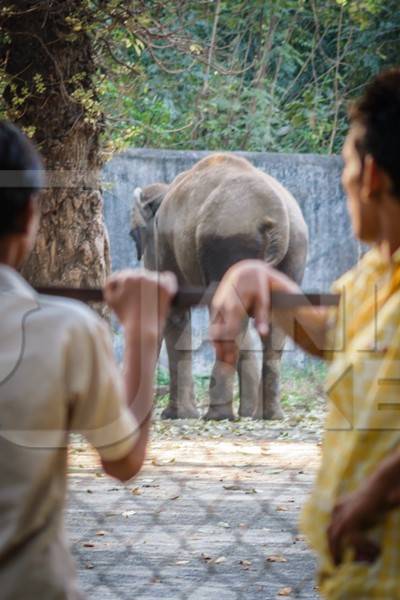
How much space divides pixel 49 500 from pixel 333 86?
1180cm

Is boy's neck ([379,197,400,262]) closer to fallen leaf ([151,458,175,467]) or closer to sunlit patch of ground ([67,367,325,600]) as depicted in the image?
sunlit patch of ground ([67,367,325,600])

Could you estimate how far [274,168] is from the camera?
10.8m

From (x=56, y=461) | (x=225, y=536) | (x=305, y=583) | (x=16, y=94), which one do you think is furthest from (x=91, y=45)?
(x=56, y=461)

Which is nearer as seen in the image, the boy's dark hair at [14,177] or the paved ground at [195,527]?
the boy's dark hair at [14,177]

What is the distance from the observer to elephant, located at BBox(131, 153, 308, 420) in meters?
7.93

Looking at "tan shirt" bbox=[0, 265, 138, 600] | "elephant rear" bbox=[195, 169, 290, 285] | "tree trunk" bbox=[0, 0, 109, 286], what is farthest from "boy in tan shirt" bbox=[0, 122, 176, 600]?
"elephant rear" bbox=[195, 169, 290, 285]

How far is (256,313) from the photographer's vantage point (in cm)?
150

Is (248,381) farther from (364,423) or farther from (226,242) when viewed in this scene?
(364,423)

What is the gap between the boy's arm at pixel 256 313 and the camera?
1.44m

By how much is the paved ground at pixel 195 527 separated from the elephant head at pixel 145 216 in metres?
3.58

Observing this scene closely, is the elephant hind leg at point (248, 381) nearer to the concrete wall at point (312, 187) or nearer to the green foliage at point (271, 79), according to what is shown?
the concrete wall at point (312, 187)

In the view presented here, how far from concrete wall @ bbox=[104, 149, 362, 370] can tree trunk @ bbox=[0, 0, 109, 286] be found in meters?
4.53

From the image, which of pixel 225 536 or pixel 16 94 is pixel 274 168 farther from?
pixel 225 536

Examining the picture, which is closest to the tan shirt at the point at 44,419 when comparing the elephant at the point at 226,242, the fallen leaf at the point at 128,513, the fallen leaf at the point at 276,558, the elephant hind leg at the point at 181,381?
the fallen leaf at the point at 276,558
